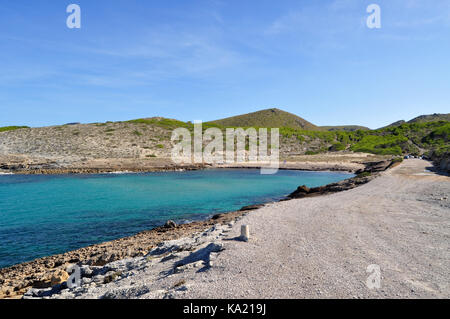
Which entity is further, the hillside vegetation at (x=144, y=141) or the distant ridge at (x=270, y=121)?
the distant ridge at (x=270, y=121)

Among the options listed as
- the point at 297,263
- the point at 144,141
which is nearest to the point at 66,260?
the point at 297,263

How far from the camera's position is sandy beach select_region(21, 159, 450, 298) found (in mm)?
5832

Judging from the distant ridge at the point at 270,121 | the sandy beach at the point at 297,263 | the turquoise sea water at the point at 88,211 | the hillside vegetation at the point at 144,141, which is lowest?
the turquoise sea water at the point at 88,211

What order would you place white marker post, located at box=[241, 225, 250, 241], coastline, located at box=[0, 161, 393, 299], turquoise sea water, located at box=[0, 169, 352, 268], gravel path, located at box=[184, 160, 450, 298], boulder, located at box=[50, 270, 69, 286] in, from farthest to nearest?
1. turquoise sea water, located at box=[0, 169, 352, 268]
2. white marker post, located at box=[241, 225, 250, 241]
3. coastline, located at box=[0, 161, 393, 299]
4. boulder, located at box=[50, 270, 69, 286]
5. gravel path, located at box=[184, 160, 450, 298]

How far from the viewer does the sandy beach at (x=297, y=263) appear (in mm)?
5832

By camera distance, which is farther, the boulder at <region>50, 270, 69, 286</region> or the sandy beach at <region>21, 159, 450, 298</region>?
the boulder at <region>50, 270, 69, 286</region>

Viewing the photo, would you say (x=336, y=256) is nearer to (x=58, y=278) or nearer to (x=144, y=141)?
(x=58, y=278)

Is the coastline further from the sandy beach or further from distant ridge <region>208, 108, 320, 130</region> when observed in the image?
distant ridge <region>208, 108, 320, 130</region>

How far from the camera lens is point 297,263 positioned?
23.6 ft

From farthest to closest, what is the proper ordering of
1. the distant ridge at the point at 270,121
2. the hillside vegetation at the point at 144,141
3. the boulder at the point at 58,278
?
the distant ridge at the point at 270,121 < the hillside vegetation at the point at 144,141 < the boulder at the point at 58,278

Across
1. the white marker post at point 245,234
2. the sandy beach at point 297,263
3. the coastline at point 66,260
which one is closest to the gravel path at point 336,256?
the sandy beach at point 297,263

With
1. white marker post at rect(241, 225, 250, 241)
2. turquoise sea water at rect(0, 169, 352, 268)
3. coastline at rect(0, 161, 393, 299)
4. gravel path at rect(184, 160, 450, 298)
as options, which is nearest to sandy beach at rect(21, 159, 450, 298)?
gravel path at rect(184, 160, 450, 298)

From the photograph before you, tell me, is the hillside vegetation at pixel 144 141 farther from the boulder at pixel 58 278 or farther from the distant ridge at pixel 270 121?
the distant ridge at pixel 270 121

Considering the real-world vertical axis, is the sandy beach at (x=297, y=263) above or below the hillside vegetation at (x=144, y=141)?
below
